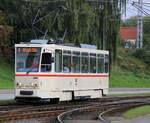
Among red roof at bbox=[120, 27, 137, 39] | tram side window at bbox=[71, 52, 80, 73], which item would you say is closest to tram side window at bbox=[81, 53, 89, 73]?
tram side window at bbox=[71, 52, 80, 73]

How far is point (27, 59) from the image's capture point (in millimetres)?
24828

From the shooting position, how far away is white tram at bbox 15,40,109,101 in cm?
2434

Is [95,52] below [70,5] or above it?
below

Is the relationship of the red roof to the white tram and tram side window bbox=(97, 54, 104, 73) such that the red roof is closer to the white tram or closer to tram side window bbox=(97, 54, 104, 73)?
tram side window bbox=(97, 54, 104, 73)

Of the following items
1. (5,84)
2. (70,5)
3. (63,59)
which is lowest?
(5,84)

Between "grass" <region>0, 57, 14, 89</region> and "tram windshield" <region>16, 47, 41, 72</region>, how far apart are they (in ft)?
67.1

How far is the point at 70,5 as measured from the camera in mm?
49656

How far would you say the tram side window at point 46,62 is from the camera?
81.0 ft

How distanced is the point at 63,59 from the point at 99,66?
492 centimetres

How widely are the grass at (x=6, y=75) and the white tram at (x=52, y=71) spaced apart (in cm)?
1804

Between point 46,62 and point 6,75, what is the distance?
85.2ft

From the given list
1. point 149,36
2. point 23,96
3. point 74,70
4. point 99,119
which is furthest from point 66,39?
point 149,36

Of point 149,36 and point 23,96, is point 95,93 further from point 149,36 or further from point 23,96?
point 149,36

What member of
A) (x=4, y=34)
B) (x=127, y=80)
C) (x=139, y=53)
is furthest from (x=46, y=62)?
(x=139, y=53)
